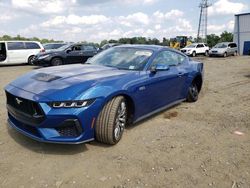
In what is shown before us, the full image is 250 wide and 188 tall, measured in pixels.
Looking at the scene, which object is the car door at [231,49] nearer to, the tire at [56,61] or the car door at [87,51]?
the car door at [87,51]

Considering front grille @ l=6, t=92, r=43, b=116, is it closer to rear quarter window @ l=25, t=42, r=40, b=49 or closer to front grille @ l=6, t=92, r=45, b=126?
front grille @ l=6, t=92, r=45, b=126

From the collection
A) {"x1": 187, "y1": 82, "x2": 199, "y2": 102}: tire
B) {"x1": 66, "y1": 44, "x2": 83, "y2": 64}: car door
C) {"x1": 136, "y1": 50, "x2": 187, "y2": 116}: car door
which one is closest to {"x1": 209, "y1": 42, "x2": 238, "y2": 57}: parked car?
{"x1": 66, "y1": 44, "x2": 83, "y2": 64}: car door

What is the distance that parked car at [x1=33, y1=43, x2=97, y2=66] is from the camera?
1471 cm

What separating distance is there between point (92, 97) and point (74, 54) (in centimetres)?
1233

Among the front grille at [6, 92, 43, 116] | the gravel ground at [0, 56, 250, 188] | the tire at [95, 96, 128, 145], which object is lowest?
the gravel ground at [0, 56, 250, 188]

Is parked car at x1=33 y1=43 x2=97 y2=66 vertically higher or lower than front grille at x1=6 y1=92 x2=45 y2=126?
higher

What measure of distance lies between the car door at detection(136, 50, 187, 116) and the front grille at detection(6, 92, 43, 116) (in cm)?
164

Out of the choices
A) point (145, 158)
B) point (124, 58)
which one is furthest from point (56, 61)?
point (145, 158)

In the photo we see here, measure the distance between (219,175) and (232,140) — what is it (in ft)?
4.24

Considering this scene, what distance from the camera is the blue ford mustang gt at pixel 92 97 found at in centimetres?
351

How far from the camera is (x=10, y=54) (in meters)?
16.9

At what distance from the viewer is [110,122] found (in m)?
3.86

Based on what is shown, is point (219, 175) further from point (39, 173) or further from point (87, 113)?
point (39, 173)

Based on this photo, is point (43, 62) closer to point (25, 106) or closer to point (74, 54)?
point (74, 54)
